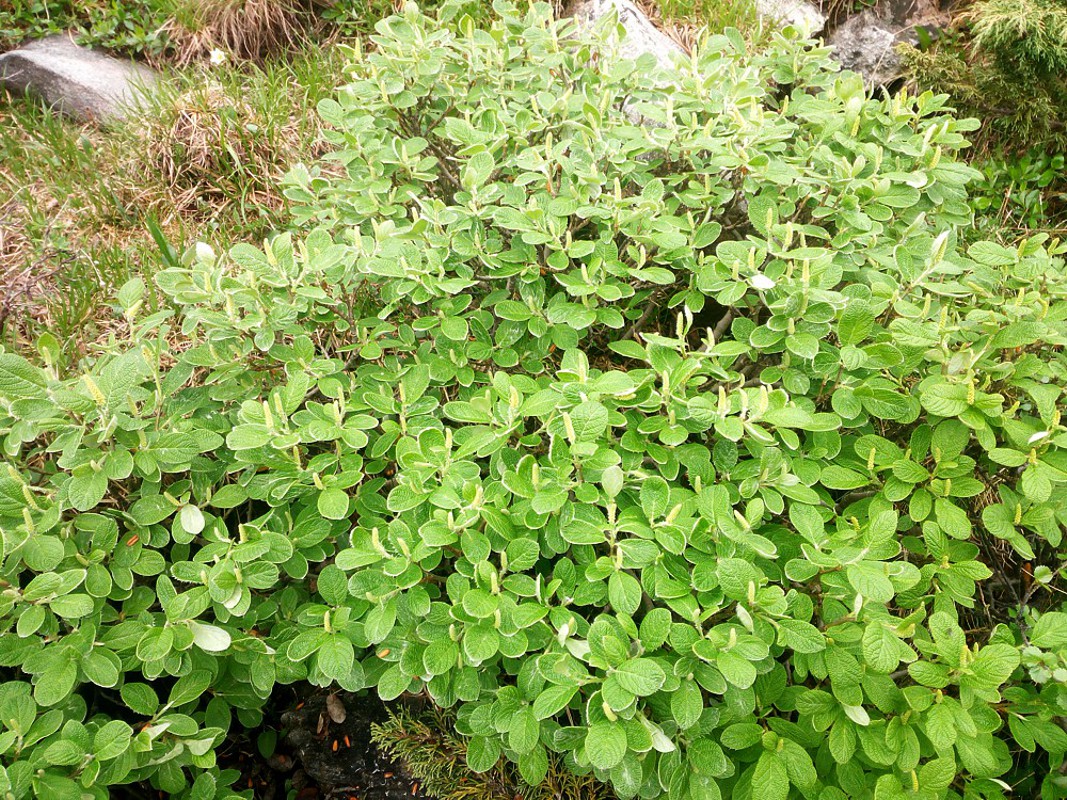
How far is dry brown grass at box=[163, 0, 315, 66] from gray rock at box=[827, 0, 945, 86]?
3.57 meters

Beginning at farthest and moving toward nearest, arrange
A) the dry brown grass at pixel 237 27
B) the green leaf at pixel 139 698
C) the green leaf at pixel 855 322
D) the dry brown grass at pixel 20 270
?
1. the dry brown grass at pixel 237 27
2. the dry brown grass at pixel 20 270
3. the green leaf at pixel 855 322
4. the green leaf at pixel 139 698

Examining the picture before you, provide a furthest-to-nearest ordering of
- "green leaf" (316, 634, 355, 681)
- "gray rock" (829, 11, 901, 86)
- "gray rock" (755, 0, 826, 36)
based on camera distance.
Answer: "gray rock" (755, 0, 826, 36) < "gray rock" (829, 11, 901, 86) < "green leaf" (316, 634, 355, 681)

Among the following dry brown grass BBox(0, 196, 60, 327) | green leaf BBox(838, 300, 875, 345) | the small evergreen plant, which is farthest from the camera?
the small evergreen plant

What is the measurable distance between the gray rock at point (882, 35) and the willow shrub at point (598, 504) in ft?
7.57

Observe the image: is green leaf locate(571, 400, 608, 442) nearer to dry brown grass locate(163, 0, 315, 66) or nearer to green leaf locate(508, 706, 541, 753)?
green leaf locate(508, 706, 541, 753)

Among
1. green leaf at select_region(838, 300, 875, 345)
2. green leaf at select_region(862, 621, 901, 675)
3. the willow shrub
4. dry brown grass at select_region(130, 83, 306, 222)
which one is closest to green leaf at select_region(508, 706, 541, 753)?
the willow shrub

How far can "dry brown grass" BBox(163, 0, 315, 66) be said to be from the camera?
16.0ft

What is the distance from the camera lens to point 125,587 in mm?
1774

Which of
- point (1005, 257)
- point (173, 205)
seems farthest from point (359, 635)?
point (173, 205)

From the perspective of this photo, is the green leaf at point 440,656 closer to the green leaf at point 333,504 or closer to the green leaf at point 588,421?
the green leaf at point 333,504

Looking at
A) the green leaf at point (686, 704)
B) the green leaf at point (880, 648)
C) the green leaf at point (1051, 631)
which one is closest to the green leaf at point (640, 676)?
the green leaf at point (686, 704)

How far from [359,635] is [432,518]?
340 millimetres

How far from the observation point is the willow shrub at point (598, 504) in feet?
5.33

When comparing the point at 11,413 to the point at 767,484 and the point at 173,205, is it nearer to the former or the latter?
the point at 767,484
